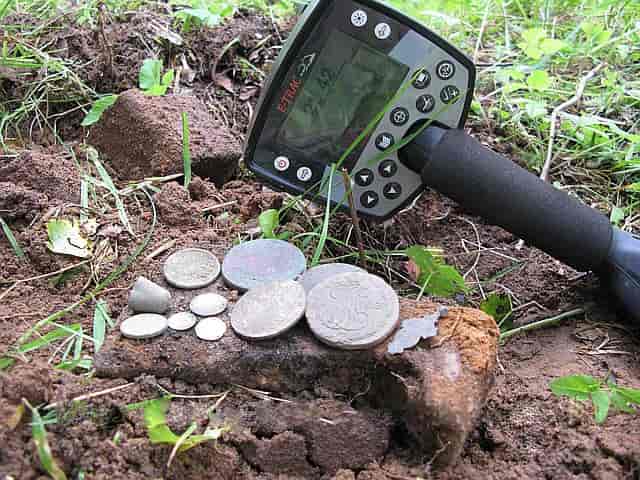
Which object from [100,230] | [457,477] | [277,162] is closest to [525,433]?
[457,477]

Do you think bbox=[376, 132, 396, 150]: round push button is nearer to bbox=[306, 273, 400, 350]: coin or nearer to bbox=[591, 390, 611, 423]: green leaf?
bbox=[306, 273, 400, 350]: coin

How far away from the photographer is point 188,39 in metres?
1.99

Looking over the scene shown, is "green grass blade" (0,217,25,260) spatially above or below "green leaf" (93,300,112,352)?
below

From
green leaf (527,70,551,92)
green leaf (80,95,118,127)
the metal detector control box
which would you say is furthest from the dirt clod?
green leaf (527,70,551,92)

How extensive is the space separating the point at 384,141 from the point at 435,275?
345 millimetres

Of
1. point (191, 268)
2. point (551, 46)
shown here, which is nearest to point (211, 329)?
point (191, 268)

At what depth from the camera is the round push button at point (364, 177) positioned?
1450 mm

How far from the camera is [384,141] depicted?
4.66 feet

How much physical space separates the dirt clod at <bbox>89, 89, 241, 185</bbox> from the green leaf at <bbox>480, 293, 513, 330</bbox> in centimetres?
74

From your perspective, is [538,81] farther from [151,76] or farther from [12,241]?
[12,241]

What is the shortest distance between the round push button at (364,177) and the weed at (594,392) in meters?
0.62

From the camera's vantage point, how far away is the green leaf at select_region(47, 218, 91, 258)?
1253mm

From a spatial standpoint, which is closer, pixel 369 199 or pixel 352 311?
pixel 352 311

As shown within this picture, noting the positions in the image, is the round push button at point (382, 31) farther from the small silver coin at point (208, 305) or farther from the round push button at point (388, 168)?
the small silver coin at point (208, 305)
